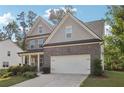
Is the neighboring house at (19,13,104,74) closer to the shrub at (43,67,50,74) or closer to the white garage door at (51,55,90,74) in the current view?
the white garage door at (51,55,90,74)

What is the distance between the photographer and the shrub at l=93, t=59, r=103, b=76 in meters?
22.6

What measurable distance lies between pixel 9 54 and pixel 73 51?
10249 millimetres

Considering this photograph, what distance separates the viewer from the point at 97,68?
22750 millimetres

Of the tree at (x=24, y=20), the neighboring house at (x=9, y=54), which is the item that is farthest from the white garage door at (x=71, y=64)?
the tree at (x=24, y=20)

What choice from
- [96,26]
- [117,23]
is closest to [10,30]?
[96,26]

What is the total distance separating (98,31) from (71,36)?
286 centimetres

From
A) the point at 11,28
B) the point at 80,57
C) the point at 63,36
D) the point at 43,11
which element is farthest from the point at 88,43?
the point at 11,28

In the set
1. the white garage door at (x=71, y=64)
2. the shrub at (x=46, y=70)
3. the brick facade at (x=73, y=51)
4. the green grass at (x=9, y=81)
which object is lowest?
the green grass at (x=9, y=81)

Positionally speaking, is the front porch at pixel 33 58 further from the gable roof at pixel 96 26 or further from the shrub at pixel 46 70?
the gable roof at pixel 96 26

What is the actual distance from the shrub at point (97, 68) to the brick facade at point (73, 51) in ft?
2.59

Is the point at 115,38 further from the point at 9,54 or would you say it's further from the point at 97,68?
the point at 9,54

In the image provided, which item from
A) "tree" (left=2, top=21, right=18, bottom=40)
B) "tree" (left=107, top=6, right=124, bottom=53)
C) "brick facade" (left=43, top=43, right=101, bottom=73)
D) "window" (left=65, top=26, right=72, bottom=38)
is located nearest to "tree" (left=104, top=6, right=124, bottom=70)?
"tree" (left=107, top=6, right=124, bottom=53)

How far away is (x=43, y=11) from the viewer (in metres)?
38.1

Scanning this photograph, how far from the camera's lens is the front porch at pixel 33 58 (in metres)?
→ 29.5
